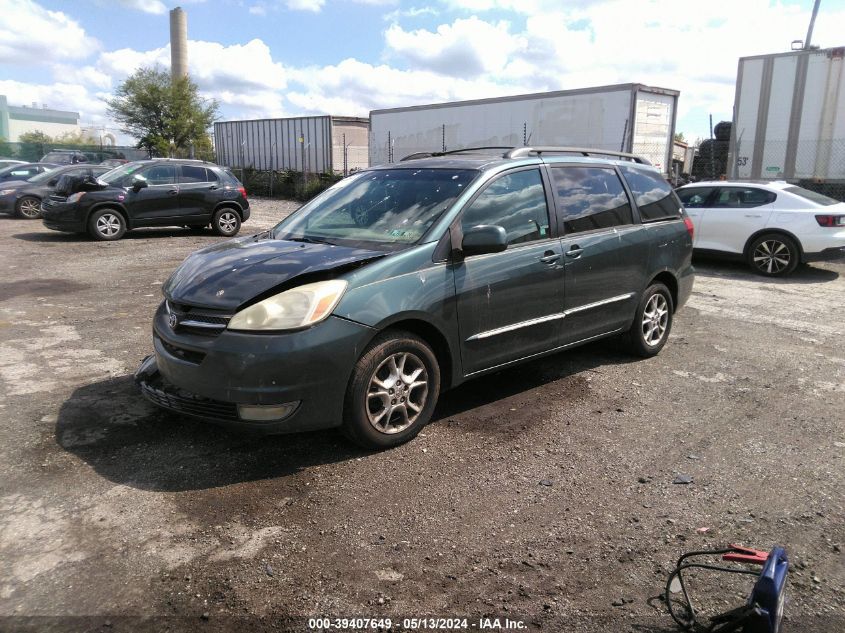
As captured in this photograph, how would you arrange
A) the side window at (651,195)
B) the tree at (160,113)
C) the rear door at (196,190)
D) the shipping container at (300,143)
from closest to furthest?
the side window at (651,195)
the rear door at (196,190)
the shipping container at (300,143)
the tree at (160,113)

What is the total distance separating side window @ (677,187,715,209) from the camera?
1149 centimetres

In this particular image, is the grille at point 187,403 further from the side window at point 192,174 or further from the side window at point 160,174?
the side window at point 192,174

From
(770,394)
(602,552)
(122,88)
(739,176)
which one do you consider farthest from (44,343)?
(122,88)

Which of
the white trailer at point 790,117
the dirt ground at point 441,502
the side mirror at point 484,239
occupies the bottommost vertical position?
the dirt ground at point 441,502

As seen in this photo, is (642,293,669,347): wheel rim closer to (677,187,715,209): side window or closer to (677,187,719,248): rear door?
(677,187,719,248): rear door

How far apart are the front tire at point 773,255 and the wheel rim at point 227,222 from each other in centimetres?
1068

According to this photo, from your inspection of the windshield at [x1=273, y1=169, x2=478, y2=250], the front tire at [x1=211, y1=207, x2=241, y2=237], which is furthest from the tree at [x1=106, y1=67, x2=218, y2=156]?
the windshield at [x1=273, y1=169, x2=478, y2=250]

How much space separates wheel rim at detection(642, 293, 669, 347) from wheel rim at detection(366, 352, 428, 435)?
2735 mm

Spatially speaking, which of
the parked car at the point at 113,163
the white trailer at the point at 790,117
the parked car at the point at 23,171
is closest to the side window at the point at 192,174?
the parked car at the point at 113,163

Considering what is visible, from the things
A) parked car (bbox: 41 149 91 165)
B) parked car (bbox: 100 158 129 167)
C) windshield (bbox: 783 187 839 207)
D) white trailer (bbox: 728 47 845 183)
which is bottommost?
windshield (bbox: 783 187 839 207)

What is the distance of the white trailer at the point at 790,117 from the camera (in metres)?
13.2

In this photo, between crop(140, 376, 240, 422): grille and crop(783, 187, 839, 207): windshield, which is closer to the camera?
crop(140, 376, 240, 422): grille

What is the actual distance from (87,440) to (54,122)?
487ft

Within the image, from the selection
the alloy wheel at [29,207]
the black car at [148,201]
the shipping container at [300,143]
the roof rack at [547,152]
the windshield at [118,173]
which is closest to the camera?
the roof rack at [547,152]
